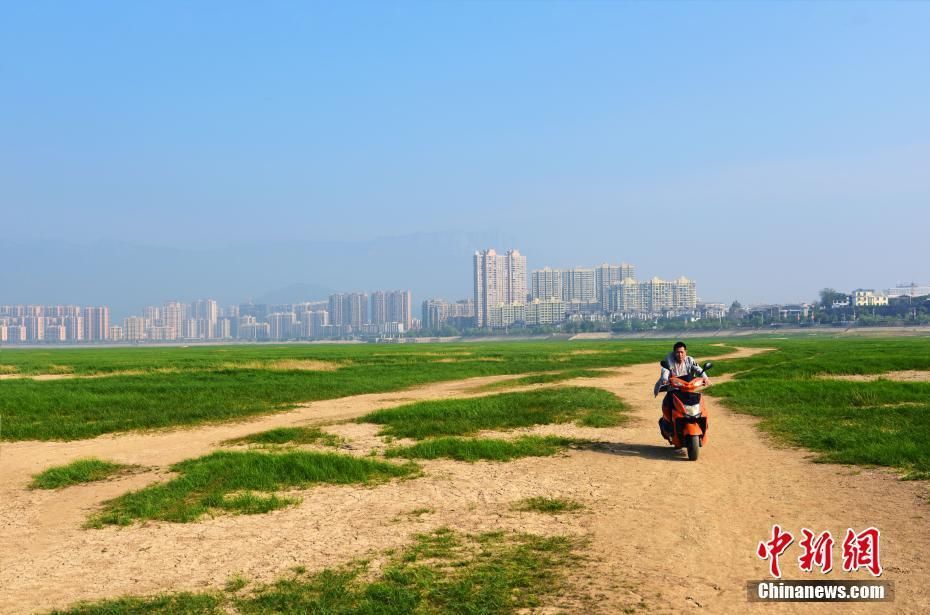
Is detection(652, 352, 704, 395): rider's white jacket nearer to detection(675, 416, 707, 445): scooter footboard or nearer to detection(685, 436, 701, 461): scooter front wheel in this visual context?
detection(675, 416, 707, 445): scooter footboard

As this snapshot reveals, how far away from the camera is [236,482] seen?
10531mm

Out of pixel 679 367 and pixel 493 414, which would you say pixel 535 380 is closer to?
pixel 493 414

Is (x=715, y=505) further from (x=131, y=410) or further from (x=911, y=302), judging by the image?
(x=911, y=302)

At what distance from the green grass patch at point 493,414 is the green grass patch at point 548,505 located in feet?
18.9

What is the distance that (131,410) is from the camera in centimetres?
2166

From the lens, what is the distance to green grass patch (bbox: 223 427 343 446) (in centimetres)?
1478

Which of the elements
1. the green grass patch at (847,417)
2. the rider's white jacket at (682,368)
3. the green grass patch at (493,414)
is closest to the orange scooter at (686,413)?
the rider's white jacket at (682,368)

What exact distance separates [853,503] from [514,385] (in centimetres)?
2063

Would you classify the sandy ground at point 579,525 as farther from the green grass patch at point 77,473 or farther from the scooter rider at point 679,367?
the scooter rider at point 679,367

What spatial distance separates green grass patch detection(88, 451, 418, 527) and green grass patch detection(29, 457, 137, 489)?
3.70ft

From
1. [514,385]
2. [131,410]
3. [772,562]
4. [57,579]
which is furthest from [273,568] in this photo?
[514,385]

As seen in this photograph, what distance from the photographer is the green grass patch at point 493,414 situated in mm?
15850

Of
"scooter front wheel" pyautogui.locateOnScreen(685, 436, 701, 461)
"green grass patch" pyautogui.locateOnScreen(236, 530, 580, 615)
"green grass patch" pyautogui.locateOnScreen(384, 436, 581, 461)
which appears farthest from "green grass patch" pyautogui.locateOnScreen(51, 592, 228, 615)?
"scooter front wheel" pyautogui.locateOnScreen(685, 436, 701, 461)

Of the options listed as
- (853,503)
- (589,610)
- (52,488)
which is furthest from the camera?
(52,488)
